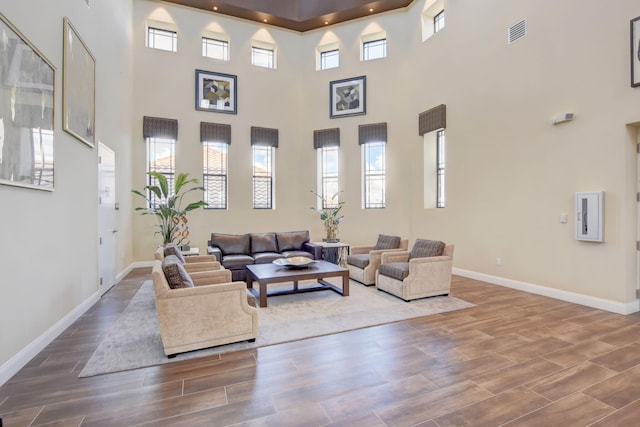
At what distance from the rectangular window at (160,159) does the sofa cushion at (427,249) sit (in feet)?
18.8

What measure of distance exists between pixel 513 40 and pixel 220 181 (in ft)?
21.9

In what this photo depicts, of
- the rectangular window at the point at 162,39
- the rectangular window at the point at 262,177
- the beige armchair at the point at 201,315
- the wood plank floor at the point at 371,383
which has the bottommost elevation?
the wood plank floor at the point at 371,383

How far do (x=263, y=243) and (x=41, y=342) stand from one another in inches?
151

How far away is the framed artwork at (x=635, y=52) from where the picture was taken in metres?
3.84

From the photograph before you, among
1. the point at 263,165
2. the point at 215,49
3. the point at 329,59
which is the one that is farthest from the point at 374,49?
the point at 263,165

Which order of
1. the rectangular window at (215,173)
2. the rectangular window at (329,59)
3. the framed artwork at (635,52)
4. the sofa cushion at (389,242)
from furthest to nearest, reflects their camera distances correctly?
the rectangular window at (329,59), the rectangular window at (215,173), the sofa cushion at (389,242), the framed artwork at (635,52)

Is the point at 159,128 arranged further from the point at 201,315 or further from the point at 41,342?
the point at 201,315

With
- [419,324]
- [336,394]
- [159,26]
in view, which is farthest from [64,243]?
[159,26]

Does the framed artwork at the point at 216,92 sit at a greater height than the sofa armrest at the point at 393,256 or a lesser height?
greater

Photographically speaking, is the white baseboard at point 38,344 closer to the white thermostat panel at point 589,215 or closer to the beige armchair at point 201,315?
the beige armchair at point 201,315

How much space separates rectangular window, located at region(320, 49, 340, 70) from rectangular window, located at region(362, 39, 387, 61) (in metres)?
0.75

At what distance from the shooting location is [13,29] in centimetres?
260

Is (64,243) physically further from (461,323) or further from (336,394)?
(461,323)

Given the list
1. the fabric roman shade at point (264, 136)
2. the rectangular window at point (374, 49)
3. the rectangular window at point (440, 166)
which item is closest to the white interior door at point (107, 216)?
the fabric roman shade at point (264, 136)
